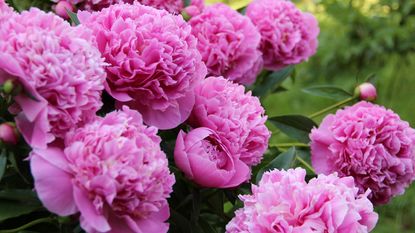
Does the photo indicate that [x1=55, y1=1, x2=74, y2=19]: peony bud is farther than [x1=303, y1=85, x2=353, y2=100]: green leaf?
No

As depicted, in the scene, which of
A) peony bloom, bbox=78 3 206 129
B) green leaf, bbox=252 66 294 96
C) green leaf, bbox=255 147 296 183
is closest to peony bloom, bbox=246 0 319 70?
green leaf, bbox=252 66 294 96

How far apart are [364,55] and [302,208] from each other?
97.8 inches

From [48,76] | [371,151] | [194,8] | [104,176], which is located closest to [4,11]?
[48,76]

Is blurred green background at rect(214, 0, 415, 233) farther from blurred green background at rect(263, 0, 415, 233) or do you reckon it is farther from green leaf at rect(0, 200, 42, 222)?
green leaf at rect(0, 200, 42, 222)

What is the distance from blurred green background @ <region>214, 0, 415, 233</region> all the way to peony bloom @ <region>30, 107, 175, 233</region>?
86.0 inches

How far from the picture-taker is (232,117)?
832 mm

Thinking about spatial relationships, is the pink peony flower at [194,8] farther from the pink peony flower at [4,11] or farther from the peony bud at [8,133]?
the peony bud at [8,133]

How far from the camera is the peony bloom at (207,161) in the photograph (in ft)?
2.55

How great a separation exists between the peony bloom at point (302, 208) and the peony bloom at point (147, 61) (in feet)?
0.45

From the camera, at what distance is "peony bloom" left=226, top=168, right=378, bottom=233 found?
0.75 metres

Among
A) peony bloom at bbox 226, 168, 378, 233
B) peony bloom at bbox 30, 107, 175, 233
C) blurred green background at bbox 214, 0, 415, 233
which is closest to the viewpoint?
peony bloom at bbox 30, 107, 175, 233

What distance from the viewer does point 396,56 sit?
3.09 meters

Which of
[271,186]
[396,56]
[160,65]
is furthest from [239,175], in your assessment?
[396,56]

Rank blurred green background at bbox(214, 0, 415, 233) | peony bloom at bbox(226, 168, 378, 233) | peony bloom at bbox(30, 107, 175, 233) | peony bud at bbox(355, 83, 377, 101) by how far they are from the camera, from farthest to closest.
A: blurred green background at bbox(214, 0, 415, 233)
peony bud at bbox(355, 83, 377, 101)
peony bloom at bbox(226, 168, 378, 233)
peony bloom at bbox(30, 107, 175, 233)
